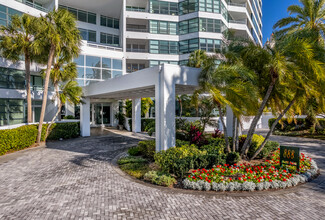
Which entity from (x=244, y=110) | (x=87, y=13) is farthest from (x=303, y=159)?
(x=87, y=13)

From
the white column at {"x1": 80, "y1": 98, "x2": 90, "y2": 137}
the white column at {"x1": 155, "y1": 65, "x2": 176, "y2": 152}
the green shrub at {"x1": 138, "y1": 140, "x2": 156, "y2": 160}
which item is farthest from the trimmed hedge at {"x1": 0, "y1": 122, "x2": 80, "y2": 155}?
the white column at {"x1": 155, "y1": 65, "x2": 176, "y2": 152}

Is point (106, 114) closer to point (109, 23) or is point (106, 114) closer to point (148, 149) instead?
point (109, 23)

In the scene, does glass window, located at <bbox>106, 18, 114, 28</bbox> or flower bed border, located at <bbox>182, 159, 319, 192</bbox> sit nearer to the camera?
flower bed border, located at <bbox>182, 159, 319, 192</bbox>

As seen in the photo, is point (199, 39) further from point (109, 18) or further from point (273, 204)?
point (273, 204)

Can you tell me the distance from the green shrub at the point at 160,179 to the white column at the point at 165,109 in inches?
67.2

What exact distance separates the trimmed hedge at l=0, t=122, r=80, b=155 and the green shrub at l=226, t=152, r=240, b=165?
472 inches

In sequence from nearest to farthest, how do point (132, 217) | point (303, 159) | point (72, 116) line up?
point (132, 217) < point (303, 159) < point (72, 116)

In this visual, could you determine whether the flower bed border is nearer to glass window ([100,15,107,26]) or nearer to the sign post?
the sign post

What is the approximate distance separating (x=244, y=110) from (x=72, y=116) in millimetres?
18590

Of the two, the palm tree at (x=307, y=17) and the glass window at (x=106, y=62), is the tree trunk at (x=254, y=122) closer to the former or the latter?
the palm tree at (x=307, y=17)

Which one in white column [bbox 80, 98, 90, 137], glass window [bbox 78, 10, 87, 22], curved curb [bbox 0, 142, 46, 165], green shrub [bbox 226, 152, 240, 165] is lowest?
curved curb [bbox 0, 142, 46, 165]

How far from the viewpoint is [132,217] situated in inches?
193

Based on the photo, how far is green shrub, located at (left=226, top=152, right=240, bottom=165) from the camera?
8508 millimetres

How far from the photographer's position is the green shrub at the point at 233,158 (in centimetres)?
851
